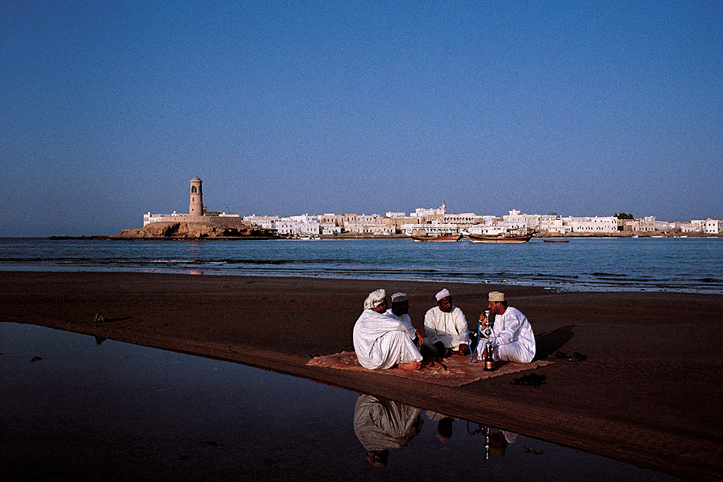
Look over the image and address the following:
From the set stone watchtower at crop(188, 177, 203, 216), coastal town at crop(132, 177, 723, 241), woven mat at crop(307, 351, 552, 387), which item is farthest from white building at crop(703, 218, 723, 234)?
woven mat at crop(307, 351, 552, 387)

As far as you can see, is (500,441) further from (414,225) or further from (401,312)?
(414,225)

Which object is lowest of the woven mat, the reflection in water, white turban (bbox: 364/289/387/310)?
the reflection in water

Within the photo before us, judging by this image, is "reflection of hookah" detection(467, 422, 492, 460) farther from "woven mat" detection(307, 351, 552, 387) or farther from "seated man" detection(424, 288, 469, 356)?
"seated man" detection(424, 288, 469, 356)

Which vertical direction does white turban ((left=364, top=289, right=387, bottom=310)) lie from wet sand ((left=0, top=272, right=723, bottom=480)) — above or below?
above

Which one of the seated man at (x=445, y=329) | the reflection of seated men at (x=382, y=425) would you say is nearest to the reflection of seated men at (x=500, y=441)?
the reflection of seated men at (x=382, y=425)

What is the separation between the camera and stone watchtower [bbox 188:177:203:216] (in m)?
128

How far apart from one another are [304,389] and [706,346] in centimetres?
597

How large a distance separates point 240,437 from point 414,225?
165 m

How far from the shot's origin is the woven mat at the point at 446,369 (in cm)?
591

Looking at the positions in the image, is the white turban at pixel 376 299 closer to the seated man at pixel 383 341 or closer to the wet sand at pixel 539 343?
the seated man at pixel 383 341

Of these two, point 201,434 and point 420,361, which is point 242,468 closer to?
point 201,434

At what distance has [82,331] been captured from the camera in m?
9.90

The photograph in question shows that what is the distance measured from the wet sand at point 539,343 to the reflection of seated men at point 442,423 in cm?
11

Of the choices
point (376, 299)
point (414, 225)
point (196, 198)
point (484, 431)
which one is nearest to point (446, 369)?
point (376, 299)
